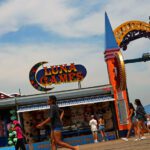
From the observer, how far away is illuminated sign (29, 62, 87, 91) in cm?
3475

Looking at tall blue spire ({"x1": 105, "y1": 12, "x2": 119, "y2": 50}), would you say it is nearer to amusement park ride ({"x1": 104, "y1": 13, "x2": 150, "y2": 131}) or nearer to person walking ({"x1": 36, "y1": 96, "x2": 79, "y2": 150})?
amusement park ride ({"x1": 104, "y1": 13, "x2": 150, "y2": 131})

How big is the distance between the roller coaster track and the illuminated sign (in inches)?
197

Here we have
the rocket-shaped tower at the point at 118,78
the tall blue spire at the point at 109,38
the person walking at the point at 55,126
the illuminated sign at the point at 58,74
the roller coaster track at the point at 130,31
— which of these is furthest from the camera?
the roller coaster track at the point at 130,31

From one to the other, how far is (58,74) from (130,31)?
8.06m

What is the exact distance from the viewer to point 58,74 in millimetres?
34969

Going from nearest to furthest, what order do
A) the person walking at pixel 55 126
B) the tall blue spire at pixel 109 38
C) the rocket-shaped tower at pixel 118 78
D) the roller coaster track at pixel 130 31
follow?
the person walking at pixel 55 126, the rocket-shaped tower at pixel 118 78, the tall blue spire at pixel 109 38, the roller coaster track at pixel 130 31

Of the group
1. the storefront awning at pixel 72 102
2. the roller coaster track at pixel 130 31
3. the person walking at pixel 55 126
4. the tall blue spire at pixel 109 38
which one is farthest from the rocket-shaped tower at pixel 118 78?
the person walking at pixel 55 126

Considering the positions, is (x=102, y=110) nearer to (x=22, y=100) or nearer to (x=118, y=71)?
(x=118, y=71)

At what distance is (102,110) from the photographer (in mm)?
33000

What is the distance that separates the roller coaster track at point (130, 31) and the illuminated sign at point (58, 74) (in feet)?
16.4

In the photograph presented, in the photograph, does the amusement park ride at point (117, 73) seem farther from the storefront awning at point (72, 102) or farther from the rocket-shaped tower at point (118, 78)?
the storefront awning at point (72, 102)

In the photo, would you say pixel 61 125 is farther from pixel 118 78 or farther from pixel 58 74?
pixel 58 74

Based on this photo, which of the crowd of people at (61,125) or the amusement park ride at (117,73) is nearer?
the crowd of people at (61,125)

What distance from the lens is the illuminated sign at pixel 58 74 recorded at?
3475 centimetres
